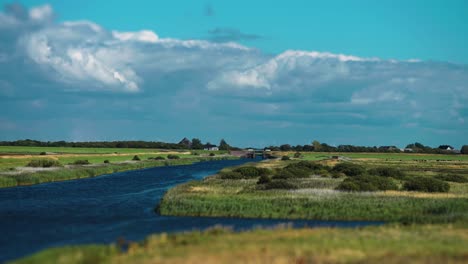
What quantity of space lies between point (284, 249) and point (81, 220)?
2159 cm

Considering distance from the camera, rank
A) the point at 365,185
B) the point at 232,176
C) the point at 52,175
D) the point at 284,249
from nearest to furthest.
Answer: the point at 284,249 < the point at 365,185 < the point at 232,176 < the point at 52,175

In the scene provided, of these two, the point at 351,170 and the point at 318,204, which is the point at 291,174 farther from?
the point at 318,204

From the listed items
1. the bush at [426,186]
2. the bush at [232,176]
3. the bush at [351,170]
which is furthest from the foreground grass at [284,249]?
the bush at [351,170]

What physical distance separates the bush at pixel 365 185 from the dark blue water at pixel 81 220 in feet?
59.1

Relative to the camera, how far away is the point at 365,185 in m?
A: 56.1

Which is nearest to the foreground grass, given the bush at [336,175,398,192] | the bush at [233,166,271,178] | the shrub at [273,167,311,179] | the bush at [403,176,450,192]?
the bush at [336,175,398,192]

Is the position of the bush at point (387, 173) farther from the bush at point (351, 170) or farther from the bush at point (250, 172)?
the bush at point (250, 172)

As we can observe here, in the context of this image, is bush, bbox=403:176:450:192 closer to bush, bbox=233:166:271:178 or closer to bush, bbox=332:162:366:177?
bush, bbox=332:162:366:177

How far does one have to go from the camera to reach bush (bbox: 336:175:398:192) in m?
55.7

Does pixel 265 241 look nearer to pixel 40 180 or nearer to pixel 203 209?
pixel 203 209

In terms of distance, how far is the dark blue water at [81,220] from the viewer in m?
32.9

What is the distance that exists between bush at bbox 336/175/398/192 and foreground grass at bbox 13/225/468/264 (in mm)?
25227

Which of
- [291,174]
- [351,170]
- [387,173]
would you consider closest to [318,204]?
[291,174]

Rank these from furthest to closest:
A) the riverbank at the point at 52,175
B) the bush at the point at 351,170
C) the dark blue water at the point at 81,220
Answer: the bush at the point at 351,170, the riverbank at the point at 52,175, the dark blue water at the point at 81,220
